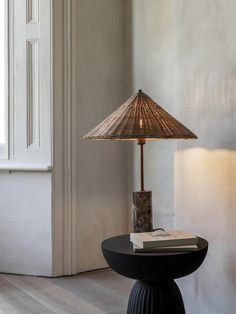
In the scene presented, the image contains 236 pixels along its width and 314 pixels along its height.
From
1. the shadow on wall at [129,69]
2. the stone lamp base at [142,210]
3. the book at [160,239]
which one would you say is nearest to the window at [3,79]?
the shadow on wall at [129,69]

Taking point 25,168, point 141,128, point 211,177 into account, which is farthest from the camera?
point 25,168

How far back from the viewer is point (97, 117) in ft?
11.1

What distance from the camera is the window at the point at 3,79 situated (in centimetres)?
328

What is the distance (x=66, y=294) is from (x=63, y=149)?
3.39 ft

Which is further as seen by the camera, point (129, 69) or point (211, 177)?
point (129, 69)

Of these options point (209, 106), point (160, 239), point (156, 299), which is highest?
point (209, 106)

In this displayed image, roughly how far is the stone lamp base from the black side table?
4.6 inches

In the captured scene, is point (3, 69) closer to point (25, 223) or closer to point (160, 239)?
point (25, 223)

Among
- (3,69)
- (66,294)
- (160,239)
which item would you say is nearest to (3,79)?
(3,69)

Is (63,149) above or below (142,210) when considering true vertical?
above

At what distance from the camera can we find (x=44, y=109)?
3.17 meters

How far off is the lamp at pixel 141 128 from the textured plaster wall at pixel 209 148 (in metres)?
0.26

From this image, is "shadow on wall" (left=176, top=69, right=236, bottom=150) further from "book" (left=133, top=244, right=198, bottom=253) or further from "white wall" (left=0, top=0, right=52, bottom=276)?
"white wall" (left=0, top=0, right=52, bottom=276)

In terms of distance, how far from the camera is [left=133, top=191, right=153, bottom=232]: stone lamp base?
195 centimetres
